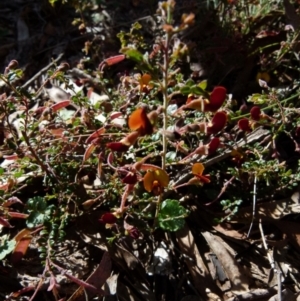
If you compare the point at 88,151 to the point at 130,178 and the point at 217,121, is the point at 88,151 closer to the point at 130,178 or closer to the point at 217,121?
the point at 130,178

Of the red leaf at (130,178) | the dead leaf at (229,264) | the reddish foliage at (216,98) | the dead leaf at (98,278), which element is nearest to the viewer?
the reddish foliage at (216,98)

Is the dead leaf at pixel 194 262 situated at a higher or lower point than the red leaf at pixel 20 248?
lower

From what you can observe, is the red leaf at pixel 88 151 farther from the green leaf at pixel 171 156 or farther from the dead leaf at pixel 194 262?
the dead leaf at pixel 194 262

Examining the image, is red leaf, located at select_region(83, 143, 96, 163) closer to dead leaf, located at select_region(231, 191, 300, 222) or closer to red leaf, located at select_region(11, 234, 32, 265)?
red leaf, located at select_region(11, 234, 32, 265)

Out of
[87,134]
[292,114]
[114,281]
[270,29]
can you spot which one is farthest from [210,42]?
[114,281]

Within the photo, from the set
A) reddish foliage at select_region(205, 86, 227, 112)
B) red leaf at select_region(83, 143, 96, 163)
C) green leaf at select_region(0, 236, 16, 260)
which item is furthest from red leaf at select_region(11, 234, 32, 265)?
reddish foliage at select_region(205, 86, 227, 112)

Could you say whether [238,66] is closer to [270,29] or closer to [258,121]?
[270,29]

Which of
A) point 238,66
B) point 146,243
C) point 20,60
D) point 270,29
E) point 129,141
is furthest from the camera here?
point 20,60

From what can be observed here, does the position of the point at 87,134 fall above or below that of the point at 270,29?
below

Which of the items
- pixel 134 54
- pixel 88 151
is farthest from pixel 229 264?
pixel 134 54

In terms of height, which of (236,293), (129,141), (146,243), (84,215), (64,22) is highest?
(64,22)

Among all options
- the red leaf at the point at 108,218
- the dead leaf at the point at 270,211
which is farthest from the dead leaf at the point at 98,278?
the dead leaf at the point at 270,211
